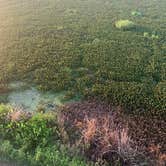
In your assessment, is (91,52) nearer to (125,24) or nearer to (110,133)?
(125,24)

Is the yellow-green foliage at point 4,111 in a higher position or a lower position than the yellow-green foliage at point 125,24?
higher

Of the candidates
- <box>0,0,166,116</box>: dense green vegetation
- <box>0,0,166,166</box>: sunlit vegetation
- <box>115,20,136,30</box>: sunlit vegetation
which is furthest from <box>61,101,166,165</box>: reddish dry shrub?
<box>115,20,136,30</box>: sunlit vegetation

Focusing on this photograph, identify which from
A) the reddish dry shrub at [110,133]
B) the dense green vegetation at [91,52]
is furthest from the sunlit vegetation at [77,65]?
the reddish dry shrub at [110,133]

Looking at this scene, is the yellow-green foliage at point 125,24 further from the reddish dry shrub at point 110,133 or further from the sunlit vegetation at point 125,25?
the reddish dry shrub at point 110,133

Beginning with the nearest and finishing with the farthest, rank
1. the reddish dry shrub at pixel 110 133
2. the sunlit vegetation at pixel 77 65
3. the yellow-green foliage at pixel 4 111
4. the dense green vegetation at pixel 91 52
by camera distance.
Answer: the reddish dry shrub at pixel 110 133 → the sunlit vegetation at pixel 77 65 → the yellow-green foliage at pixel 4 111 → the dense green vegetation at pixel 91 52

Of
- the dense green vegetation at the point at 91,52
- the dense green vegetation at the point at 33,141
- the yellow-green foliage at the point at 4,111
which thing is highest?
the yellow-green foliage at the point at 4,111

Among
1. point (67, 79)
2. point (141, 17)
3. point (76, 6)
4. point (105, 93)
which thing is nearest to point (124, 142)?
point (105, 93)

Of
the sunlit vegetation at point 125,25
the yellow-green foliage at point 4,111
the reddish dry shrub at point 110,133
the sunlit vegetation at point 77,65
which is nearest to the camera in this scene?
the reddish dry shrub at point 110,133

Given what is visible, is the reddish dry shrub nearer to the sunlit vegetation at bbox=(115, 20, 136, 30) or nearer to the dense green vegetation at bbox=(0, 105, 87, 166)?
the dense green vegetation at bbox=(0, 105, 87, 166)
